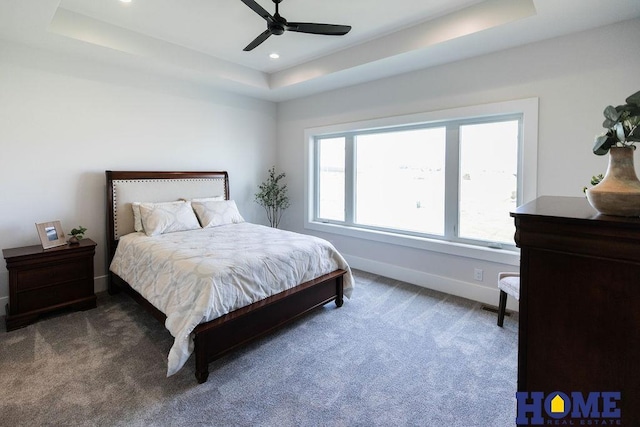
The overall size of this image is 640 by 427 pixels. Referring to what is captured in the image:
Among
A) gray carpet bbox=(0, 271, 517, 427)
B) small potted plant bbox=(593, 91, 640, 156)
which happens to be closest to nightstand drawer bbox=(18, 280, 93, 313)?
gray carpet bbox=(0, 271, 517, 427)

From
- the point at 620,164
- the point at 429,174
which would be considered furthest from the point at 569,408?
the point at 429,174

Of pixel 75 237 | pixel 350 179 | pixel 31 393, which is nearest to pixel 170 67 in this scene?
pixel 75 237

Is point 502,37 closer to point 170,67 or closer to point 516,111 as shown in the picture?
point 516,111

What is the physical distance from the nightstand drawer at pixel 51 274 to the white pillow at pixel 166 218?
2.13 ft

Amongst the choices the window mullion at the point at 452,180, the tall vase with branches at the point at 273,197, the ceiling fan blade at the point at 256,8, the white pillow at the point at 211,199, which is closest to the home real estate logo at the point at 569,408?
the ceiling fan blade at the point at 256,8

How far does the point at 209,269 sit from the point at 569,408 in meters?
2.06

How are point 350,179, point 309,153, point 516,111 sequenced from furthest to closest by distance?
point 309,153
point 350,179
point 516,111

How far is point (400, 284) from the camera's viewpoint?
155 inches

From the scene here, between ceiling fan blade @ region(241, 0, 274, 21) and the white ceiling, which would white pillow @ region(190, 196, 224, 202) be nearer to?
the white ceiling

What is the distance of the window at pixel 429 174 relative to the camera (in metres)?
3.24

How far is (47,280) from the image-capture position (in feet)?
9.68

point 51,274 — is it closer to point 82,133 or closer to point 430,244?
point 82,133

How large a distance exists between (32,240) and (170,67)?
2.37 metres

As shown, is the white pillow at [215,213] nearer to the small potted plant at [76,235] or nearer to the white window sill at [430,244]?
the small potted plant at [76,235]
